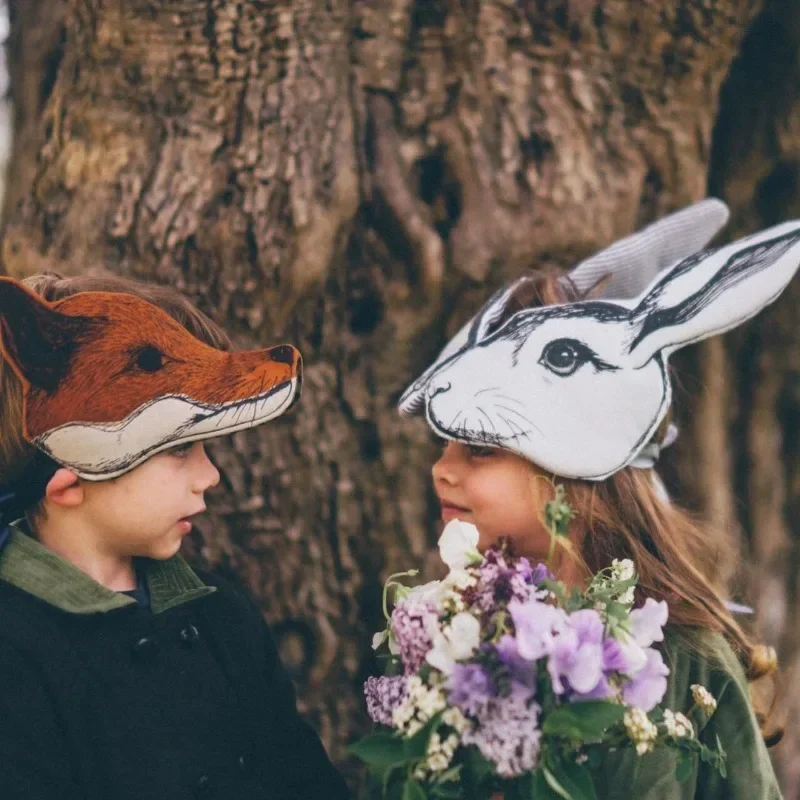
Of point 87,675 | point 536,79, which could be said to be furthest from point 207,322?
point 536,79

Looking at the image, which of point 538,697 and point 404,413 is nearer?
point 538,697

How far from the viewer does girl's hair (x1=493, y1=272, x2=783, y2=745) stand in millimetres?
2248

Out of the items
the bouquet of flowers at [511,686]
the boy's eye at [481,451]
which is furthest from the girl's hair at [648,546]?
the bouquet of flowers at [511,686]

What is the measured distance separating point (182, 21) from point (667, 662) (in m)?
1.84

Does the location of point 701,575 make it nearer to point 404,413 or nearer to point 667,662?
point 667,662

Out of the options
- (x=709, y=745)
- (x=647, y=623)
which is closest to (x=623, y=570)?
(x=647, y=623)

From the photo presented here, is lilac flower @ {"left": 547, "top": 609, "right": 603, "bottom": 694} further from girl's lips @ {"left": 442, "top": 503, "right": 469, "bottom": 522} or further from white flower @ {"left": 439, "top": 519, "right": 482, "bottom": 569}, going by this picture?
girl's lips @ {"left": 442, "top": 503, "right": 469, "bottom": 522}

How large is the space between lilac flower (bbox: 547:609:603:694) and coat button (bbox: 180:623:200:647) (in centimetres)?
83

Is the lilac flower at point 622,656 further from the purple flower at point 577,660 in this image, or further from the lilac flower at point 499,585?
the lilac flower at point 499,585

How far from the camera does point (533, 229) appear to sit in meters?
2.65

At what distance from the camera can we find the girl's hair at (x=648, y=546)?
2.25m

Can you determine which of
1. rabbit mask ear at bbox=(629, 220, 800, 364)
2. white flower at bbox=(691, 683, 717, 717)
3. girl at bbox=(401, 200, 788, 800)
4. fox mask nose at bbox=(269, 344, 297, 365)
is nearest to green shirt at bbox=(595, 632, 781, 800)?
girl at bbox=(401, 200, 788, 800)

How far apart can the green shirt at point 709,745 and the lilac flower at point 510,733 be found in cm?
55

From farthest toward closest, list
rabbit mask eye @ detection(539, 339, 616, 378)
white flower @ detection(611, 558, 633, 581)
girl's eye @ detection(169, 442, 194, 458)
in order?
rabbit mask eye @ detection(539, 339, 616, 378) → girl's eye @ detection(169, 442, 194, 458) → white flower @ detection(611, 558, 633, 581)
